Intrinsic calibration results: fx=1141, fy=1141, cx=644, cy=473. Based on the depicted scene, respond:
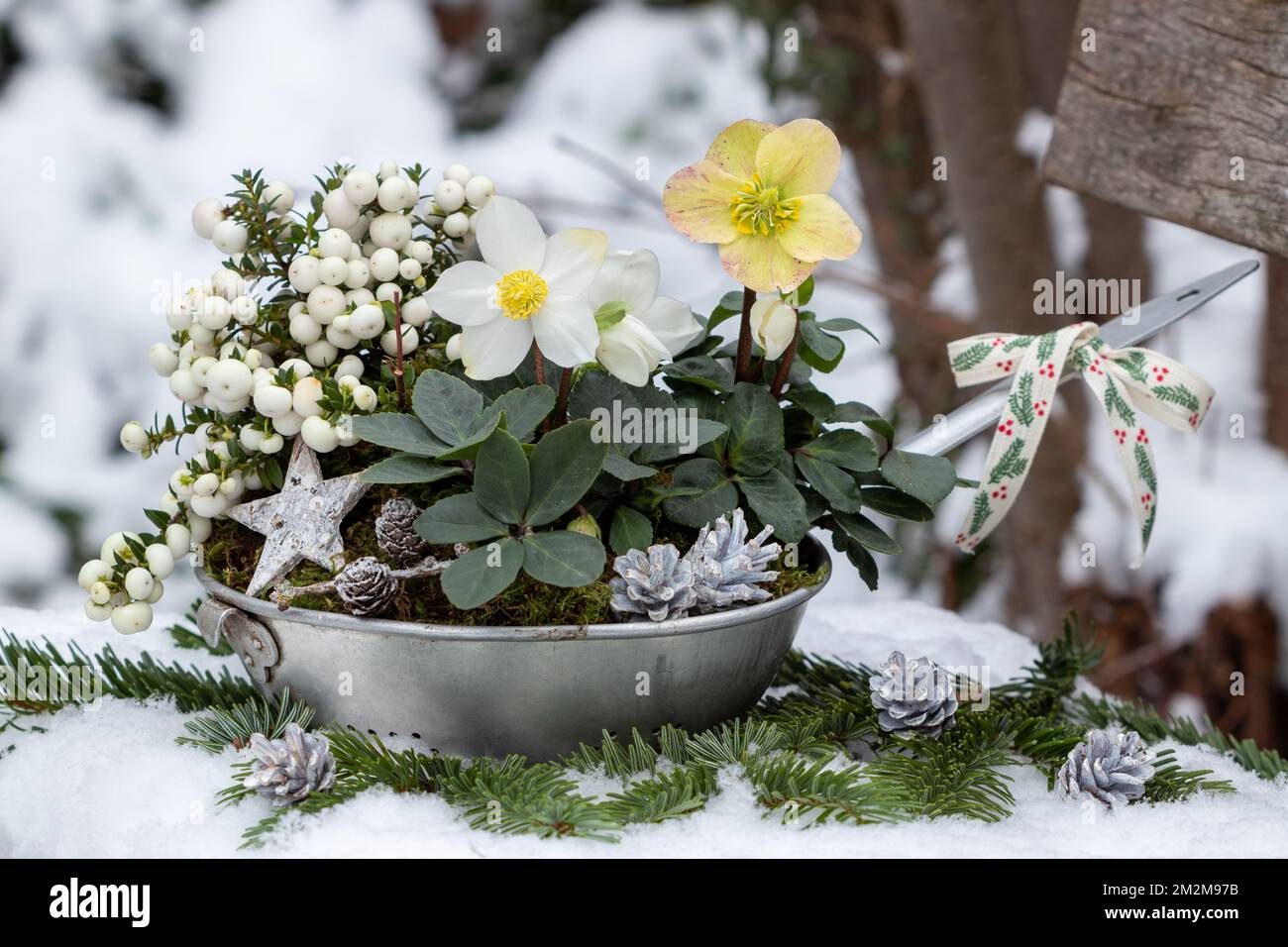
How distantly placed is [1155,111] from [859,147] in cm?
110

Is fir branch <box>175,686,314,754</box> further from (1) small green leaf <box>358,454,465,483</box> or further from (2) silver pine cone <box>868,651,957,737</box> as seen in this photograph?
(2) silver pine cone <box>868,651,957,737</box>

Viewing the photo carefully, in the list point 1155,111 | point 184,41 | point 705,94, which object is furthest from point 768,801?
point 705,94

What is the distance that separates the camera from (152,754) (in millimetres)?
→ 607

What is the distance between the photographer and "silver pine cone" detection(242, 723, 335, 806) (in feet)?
1.79

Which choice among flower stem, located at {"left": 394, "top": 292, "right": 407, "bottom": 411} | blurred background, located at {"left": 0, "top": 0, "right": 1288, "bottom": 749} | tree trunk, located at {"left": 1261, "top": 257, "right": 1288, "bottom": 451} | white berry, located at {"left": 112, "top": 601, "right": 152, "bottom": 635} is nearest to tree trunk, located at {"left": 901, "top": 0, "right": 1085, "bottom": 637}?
blurred background, located at {"left": 0, "top": 0, "right": 1288, "bottom": 749}

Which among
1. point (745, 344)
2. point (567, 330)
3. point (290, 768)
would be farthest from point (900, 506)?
point (290, 768)

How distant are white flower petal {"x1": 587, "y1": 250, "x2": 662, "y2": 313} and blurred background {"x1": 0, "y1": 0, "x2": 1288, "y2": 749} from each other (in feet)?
1.62

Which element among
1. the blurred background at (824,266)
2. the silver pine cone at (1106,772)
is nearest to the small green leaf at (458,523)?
the silver pine cone at (1106,772)

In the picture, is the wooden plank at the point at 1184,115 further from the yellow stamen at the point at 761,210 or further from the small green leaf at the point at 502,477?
the small green leaf at the point at 502,477

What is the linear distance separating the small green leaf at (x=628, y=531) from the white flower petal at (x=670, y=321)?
0.30 feet

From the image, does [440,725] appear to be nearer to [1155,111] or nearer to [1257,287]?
[1155,111]

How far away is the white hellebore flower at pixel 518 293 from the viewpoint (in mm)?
571

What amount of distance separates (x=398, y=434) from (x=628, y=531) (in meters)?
0.13

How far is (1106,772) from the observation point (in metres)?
0.59
